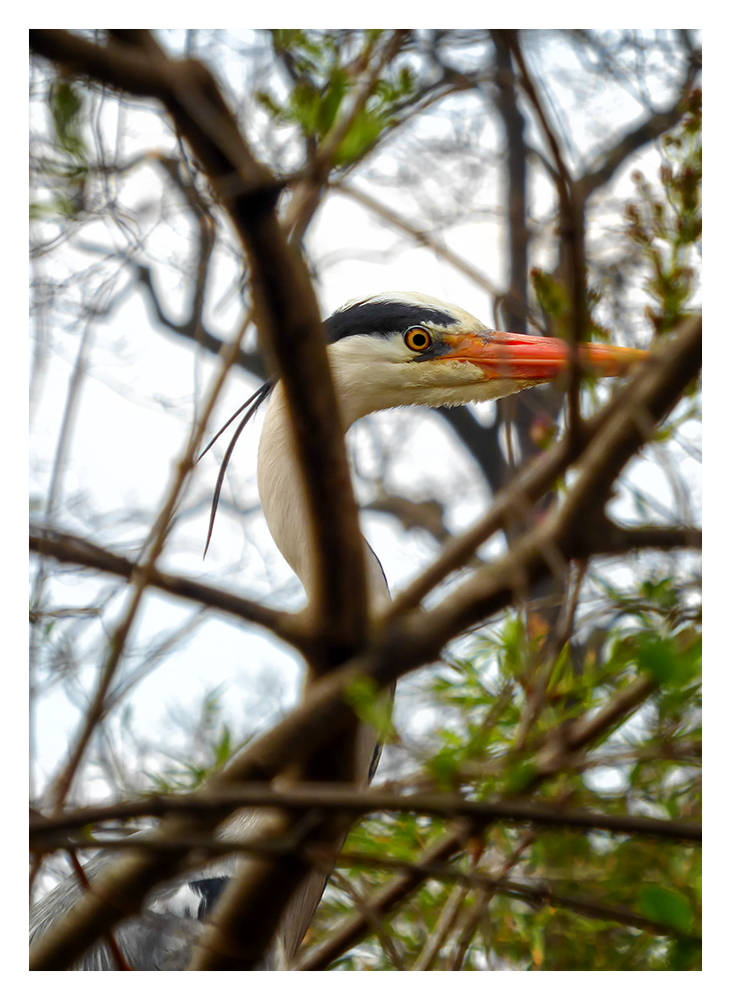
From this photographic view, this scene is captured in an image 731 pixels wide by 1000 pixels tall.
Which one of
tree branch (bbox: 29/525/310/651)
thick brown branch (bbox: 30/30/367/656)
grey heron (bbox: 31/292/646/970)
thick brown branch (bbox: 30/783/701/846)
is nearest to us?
thick brown branch (bbox: 30/783/701/846)

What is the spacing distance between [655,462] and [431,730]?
43cm

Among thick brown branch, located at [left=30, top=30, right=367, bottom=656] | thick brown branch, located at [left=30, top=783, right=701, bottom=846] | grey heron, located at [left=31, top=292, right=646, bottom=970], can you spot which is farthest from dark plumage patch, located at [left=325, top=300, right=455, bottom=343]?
thick brown branch, located at [left=30, top=783, right=701, bottom=846]

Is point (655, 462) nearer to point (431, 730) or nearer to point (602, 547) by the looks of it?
point (602, 547)

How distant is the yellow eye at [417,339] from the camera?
3.89ft

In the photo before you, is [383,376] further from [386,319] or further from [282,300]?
[282,300]

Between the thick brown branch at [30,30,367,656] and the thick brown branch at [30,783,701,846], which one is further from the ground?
the thick brown branch at [30,30,367,656]

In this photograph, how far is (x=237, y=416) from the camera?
1.27 meters

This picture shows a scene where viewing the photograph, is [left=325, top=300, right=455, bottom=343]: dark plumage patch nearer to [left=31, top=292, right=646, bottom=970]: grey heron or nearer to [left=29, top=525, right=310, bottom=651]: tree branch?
[left=31, top=292, right=646, bottom=970]: grey heron

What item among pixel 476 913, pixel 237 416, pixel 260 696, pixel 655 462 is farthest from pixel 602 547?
pixel 237 416

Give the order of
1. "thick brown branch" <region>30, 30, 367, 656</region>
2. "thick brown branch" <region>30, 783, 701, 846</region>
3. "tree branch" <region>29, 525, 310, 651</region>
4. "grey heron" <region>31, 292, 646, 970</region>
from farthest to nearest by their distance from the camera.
Answer: "grey heron" <region>31, 292, 646, 970</region> < "tree branch" <region>29, 525, 310, 651</region> < "thick brown branch" <region>30, 30, 367, 656</region> < "thick brown branch" <region>30, 783, 701, 846</region>

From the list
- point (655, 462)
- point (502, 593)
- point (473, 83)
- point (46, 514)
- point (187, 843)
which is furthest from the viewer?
point (473, 83)

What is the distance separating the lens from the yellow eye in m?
1.19

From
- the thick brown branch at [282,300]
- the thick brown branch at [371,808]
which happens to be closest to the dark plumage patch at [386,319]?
the thick brown branch at [282,300]

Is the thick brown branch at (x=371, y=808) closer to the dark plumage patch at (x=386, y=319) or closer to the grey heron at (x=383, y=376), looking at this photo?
the grey heron at (x=383, y=376)
